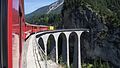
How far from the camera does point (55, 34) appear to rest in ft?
162

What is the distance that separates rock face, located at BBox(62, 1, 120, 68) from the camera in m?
64.8

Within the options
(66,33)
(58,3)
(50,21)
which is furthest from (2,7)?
(58,3)

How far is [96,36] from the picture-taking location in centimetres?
6838

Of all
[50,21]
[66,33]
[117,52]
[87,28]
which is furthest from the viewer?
[50,21]

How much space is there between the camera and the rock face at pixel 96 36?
6475 centimetres

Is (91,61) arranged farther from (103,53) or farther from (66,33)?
(66,33)

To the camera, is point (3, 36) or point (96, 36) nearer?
point (3, 36)

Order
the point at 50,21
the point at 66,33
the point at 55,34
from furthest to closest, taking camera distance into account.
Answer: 1. the point at 50,21
2. the point at 66,33
3. the point at 55,34

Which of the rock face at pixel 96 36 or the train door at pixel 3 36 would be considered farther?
the rock face at pixel 96 36

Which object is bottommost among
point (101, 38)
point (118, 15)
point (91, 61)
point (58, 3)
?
point (91, 61)

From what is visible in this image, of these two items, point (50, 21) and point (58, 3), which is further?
point (58, 3)

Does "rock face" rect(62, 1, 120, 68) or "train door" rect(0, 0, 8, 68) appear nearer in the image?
"train door" rect(0, 0, 8, 68)

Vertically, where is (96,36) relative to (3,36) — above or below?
below

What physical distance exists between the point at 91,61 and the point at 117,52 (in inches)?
256
